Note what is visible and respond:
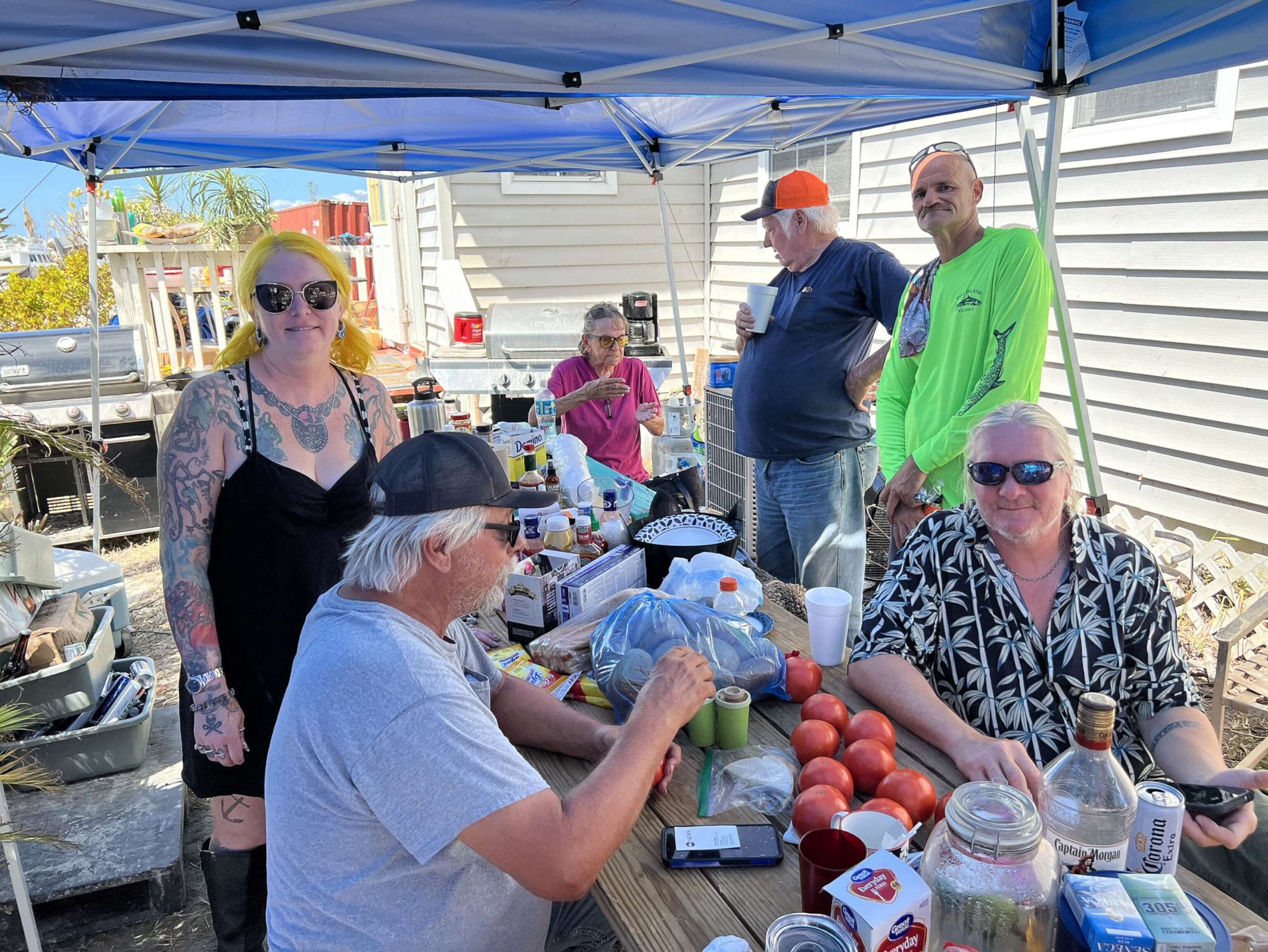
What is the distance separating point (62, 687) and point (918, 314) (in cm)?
372

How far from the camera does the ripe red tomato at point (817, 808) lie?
151 centimetres

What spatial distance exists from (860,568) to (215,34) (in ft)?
10.5

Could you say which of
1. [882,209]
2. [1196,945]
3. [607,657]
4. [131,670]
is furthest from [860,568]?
[882,209]

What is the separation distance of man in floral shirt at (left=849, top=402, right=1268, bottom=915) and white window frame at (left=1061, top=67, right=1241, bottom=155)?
3.61 metres

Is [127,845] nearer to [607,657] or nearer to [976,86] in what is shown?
[607,657]

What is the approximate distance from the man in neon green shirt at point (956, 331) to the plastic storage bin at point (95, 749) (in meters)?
3.20

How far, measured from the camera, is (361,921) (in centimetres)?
140

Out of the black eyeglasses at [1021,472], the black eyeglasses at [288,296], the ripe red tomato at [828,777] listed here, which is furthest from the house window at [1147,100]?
the ripe red tomato at [828,777]

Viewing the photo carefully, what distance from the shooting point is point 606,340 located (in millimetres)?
4453

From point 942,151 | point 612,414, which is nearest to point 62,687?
point 612,414

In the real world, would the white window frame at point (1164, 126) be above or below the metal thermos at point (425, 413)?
above

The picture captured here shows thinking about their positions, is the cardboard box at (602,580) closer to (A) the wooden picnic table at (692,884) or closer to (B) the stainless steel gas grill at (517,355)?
(A) the wooden picnic table at (692,884)

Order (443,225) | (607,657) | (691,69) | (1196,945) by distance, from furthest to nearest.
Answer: (443,225) → (691,69) → (607,657) → (1196,945)

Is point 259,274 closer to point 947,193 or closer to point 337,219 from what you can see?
point 947,193
